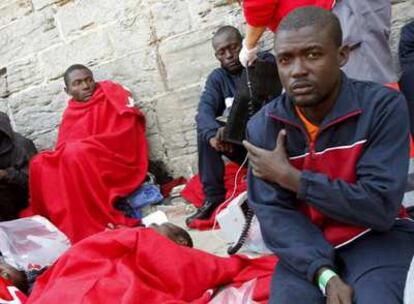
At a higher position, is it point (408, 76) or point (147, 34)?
point (147, 34)

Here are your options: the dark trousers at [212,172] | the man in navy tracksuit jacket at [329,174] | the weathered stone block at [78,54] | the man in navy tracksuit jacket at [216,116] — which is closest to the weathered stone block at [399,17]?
the man in navy tracksuit jacket at [216,116]

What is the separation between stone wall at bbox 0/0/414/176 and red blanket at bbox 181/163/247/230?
1.40 feet

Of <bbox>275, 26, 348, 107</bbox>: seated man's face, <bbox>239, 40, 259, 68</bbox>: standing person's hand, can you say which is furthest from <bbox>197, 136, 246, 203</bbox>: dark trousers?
<bbox>275, 26, 348, 107</bbox>: seated man's face

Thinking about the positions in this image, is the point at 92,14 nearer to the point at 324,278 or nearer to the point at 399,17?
the point at 399,17

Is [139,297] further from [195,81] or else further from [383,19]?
[195,81]

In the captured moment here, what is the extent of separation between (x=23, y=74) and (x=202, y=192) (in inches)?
90.4

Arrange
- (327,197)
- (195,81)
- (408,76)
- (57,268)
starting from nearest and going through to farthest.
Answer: (327,197)
(57,268)
(408,76)
(195,81)

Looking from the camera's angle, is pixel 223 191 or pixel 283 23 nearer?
pixel 283 23

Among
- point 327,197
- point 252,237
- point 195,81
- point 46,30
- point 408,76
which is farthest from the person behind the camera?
point 46,30

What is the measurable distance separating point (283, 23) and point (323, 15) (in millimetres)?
132

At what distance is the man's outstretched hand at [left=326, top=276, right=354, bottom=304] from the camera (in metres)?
1.75

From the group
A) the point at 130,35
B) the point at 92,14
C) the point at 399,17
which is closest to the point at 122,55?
the point at 130,35

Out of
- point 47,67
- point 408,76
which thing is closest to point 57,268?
point 408,76

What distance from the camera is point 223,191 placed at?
13.2 ft
